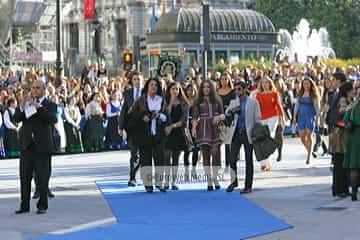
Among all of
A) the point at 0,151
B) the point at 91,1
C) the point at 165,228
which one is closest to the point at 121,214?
the point at 165,228

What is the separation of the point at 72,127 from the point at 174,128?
33.0 ft

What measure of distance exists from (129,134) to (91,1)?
54.2 meters

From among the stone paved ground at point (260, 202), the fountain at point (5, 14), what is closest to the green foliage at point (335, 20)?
the fountain at point (5, 14)

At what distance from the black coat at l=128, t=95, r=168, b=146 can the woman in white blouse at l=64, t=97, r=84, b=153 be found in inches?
393

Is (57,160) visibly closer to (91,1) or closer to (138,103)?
(138,103)

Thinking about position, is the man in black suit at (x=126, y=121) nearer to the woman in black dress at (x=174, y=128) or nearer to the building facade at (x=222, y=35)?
the woman in black dress at (x=174, y=128)

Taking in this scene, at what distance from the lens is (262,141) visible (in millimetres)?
15289

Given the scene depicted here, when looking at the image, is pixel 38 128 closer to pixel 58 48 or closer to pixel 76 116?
pixel 76 116

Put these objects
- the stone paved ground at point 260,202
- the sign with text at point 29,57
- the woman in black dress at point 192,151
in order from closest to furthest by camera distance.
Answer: the stone paved ground at point 260,202
the woman in black dress at point 192,151
the sign with text at point 29,57

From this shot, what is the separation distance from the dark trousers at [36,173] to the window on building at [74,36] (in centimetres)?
8305

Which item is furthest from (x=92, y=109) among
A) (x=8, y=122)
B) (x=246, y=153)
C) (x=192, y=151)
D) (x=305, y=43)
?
(x=305, y=43)

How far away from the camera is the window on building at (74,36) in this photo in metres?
96.3

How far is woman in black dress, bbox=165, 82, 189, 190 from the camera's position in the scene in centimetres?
1612

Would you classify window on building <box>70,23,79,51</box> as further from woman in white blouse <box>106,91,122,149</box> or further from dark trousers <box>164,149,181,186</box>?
dark trousers <box>164,149,181,186</box>
